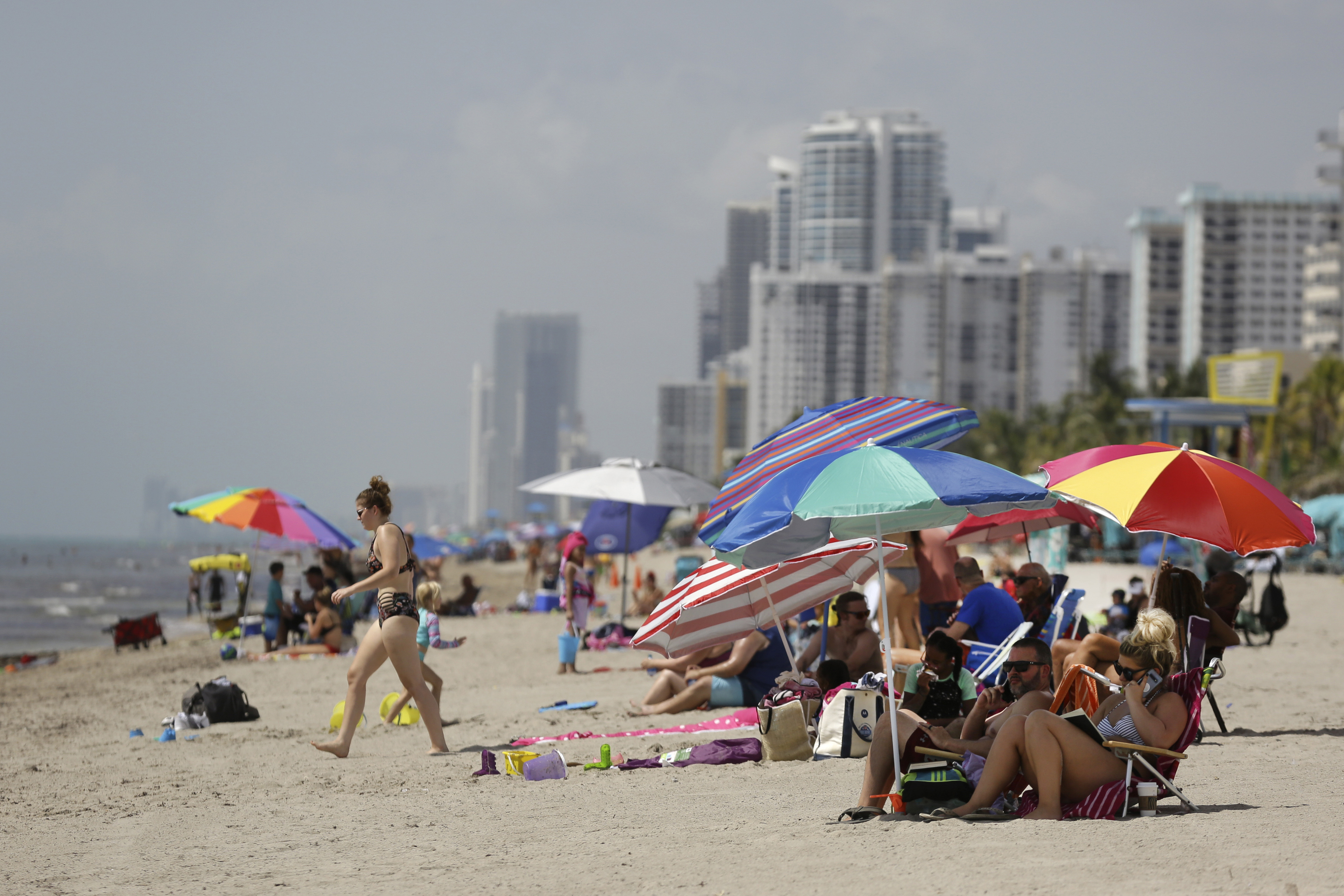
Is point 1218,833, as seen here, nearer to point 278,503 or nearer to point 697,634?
point 697,634

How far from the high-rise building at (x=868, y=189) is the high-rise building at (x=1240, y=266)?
65.4 m

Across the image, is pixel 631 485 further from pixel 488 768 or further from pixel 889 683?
pixel 889 683

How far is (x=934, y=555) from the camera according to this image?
895 centimetres

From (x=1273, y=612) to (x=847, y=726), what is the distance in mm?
8867

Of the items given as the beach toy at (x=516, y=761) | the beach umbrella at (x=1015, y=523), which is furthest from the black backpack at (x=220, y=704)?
the beach umbrella at (x=1015, y=523)

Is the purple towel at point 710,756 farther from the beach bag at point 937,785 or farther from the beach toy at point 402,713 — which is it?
A: the beach toy at point 402,713

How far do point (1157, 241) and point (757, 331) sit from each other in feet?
153

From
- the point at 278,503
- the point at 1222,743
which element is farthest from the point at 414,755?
the point at 278,503

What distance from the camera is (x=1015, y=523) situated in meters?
9.55

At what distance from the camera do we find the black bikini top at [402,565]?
283 inches

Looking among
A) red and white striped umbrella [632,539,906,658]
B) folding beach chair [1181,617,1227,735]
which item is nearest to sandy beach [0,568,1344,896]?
folding beach chair [1181,617,1227,735]

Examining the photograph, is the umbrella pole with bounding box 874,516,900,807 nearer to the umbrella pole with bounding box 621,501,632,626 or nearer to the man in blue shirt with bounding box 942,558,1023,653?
the man in blue shirt with bounding box 942,558,1023,653

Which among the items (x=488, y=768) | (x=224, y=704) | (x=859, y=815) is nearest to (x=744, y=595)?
(x=488, y=768)

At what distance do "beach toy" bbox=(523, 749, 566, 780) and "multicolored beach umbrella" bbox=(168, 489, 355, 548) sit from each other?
7139mm
